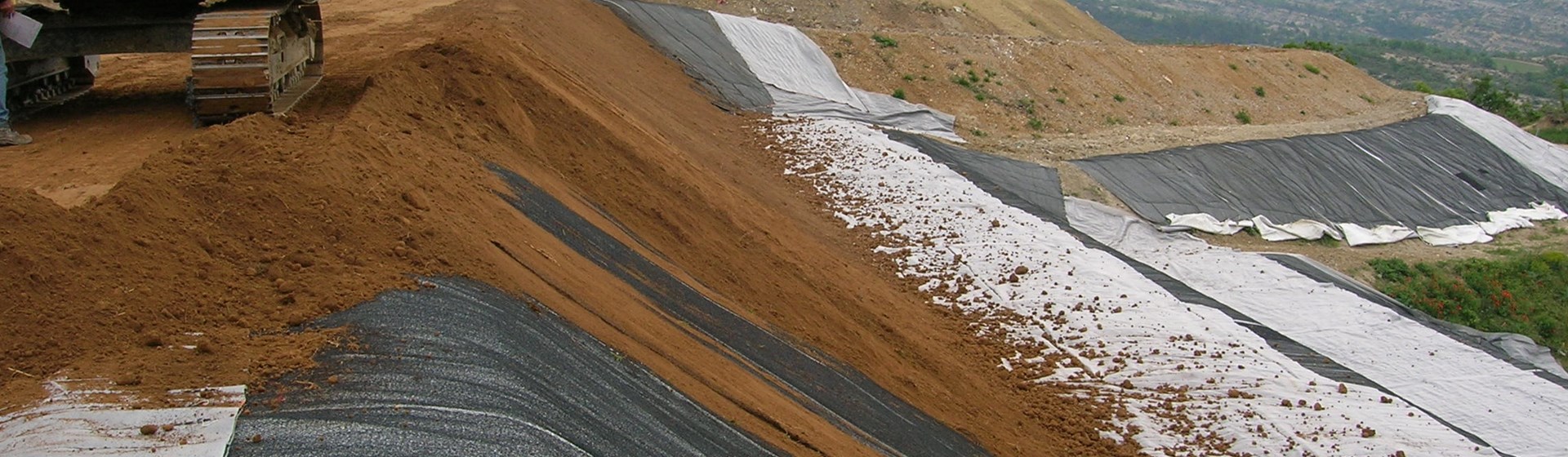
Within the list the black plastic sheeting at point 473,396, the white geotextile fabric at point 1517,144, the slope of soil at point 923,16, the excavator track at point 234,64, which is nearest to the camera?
the black plastic sheeting at point 473,396

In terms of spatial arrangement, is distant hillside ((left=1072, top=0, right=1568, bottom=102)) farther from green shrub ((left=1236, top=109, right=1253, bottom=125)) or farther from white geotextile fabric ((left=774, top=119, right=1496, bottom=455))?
white geotextile fabric ((left=774, top=119, right=1496, bottom=455))

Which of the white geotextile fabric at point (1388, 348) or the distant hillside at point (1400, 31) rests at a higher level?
the distant hillside at point (1400, 31)

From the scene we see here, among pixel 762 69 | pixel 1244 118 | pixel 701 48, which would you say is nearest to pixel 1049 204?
pixel 762 69

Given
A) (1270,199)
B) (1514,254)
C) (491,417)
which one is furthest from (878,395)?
(1514,254)

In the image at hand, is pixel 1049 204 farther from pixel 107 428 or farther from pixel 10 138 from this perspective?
pixel 107 428

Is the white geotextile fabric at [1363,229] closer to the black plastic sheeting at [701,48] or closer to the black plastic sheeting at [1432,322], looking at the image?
the black plastic sheeting at [1432,322]

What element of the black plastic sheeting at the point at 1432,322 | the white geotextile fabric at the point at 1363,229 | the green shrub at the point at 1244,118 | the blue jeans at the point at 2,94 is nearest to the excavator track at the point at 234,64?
the blue jeans at the point at 2,94
